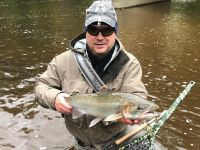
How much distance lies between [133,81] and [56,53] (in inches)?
408

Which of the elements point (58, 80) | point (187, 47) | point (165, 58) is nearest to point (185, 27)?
point (187, 47)

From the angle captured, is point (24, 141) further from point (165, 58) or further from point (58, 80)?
point (165, 58)

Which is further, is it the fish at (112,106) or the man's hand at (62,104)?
the man's hand at (62,104)

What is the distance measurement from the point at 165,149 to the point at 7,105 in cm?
401

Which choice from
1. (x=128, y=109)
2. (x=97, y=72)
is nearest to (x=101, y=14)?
(x=97, y=72)

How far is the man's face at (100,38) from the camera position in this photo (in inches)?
194

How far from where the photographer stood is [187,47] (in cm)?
1697

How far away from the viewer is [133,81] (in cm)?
502

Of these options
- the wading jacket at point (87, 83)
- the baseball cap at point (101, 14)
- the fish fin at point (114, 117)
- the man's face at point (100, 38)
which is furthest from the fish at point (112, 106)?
the baseball cap at point (101, 14)

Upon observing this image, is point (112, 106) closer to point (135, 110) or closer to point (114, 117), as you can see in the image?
point (114, 117)

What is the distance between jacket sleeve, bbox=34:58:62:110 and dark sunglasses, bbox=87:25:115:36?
0.75 metres

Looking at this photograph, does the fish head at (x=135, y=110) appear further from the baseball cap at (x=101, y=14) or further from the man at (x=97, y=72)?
the baseball cap at (x=101, y=14)

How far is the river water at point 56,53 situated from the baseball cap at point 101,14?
3254 millimetres

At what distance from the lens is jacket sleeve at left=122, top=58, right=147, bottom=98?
4.98 m
